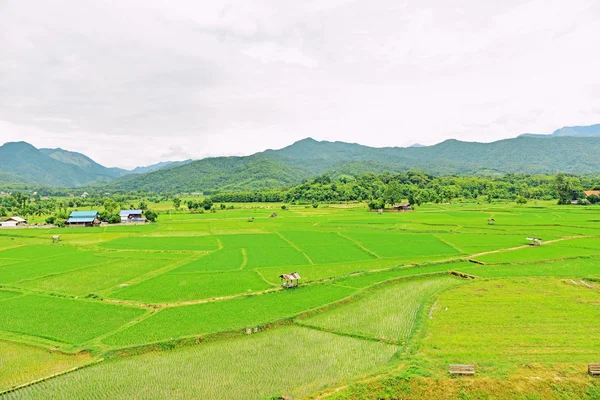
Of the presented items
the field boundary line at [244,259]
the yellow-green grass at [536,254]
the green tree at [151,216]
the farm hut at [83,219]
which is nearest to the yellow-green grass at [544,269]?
the yellow-green grass at [536,254]

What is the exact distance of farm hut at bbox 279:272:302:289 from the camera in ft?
90.0

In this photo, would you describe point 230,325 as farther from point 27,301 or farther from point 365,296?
point 27,301

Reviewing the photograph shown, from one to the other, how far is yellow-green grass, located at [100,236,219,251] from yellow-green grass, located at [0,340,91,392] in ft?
85.0

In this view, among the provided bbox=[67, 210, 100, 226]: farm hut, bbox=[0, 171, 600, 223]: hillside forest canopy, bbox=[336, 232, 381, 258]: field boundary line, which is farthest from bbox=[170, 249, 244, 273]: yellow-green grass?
bbox=[0, 171, 600, 223]: hillside forest canopy

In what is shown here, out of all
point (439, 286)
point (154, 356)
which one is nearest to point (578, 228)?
point (439, 286)

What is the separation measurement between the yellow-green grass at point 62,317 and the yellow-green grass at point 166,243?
19.6 metres

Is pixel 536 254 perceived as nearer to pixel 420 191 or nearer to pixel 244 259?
pixel 244 259

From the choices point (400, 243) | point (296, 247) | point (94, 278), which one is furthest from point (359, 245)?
point (94, 278)

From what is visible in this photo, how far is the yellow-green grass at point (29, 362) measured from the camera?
16094mm

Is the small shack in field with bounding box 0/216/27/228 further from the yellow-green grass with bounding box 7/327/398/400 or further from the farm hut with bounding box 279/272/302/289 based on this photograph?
the yellow-green grass with bounding box 7/327/398/400

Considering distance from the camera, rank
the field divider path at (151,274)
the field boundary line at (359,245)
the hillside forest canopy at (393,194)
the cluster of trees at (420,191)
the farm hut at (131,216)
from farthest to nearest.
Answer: the cluster of trees at (420,191) < the hillside forest canopy at (393,194) < the farm hut at (131,216) < the field boundary line at (359,245) < the field divider path at (151,274)

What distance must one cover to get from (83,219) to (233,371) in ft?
241

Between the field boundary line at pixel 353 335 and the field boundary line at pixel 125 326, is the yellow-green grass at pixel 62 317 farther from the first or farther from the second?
the field boundary line at pixel 353 335

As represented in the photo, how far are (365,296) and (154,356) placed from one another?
1512cm
